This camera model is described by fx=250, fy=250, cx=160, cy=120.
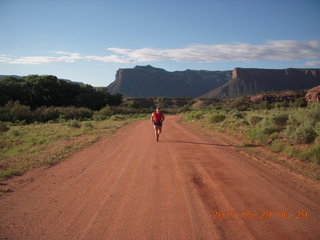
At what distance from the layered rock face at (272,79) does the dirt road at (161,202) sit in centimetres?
12168

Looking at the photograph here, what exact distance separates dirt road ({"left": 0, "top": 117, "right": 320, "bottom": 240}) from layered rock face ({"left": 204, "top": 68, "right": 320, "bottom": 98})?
12168 cm

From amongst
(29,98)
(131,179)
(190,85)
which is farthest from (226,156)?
(190,85)

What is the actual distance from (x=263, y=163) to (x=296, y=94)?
193 feet

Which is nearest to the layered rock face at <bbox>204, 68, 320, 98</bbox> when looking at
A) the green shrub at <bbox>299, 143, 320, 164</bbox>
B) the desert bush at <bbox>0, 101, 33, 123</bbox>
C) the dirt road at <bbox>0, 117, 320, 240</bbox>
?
the desert bush at <bbox>0, 101, 33, 123</bbox>

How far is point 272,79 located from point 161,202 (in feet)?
504

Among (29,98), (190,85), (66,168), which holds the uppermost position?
(190,85)

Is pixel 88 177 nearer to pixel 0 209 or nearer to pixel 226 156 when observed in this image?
pixel 0 209

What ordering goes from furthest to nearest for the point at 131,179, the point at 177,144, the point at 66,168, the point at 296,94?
the point at 296,94 → the point at 177,144 → the point at 66,168 → the point at 131,179

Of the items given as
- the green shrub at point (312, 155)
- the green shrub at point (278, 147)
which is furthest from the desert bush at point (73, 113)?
the green shrub at point (312, 155)

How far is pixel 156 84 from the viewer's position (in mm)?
176875

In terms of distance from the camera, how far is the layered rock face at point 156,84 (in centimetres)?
16025

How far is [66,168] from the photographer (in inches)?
321

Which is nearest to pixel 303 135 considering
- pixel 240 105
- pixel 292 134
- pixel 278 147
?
pixel 292 134

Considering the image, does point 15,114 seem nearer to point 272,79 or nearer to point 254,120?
point 254,120
